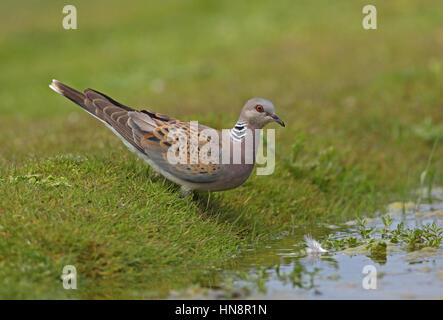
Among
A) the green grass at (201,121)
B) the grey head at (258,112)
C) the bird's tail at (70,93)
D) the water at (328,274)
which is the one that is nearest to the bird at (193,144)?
the grey head at (258,112)

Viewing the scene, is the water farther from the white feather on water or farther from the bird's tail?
the bird's tail

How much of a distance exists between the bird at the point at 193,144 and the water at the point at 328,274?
0.88 metres

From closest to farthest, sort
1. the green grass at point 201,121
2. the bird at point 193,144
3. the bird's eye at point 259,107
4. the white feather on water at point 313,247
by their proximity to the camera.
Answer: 1. the green grass at point 201,121
2. the white feather on water at point 313,247
3. the bird at point 193,144
4. the bird's eye at point 259,107

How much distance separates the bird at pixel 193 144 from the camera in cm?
724

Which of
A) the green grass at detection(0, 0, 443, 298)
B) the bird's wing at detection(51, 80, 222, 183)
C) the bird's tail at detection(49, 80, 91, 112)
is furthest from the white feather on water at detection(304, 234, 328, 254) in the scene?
the bird's tail at detection(49, 80, 91, 112)

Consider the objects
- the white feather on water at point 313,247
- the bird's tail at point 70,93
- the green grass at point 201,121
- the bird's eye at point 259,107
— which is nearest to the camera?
the green grass at point 201,121

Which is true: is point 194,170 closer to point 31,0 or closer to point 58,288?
point 58,288

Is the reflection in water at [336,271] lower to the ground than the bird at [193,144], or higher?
lower

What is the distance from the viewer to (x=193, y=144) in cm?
744

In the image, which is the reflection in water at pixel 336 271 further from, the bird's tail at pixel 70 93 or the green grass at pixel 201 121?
the bird's tail at pixel 70 93

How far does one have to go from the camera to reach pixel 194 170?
7.25m
